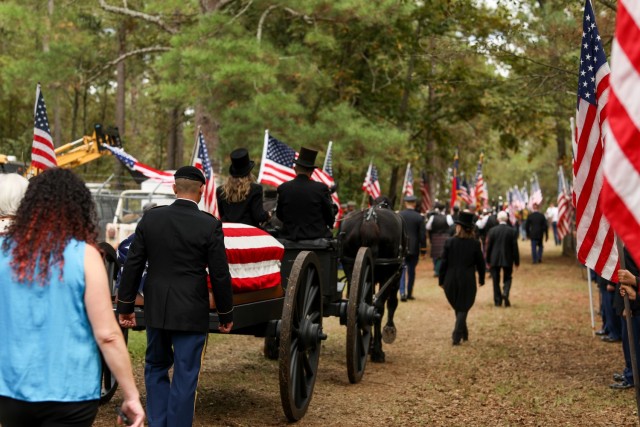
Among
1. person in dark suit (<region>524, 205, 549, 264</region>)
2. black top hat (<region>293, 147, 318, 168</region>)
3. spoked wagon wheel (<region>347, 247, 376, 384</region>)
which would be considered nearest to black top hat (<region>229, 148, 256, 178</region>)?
black top hat (<region>293, 147, 318, 168</region>)

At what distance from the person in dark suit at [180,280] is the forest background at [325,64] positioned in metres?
8.72

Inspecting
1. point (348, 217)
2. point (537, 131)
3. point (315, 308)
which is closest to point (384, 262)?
point (348, 217)

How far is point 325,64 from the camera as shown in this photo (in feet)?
92.8

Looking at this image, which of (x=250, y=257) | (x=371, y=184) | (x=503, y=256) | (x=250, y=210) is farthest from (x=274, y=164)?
(x=371, y=184)

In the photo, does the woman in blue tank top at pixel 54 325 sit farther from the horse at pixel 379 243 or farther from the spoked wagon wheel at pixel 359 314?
the horse at pixel 379 243

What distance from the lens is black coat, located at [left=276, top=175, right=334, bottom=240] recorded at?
943cm

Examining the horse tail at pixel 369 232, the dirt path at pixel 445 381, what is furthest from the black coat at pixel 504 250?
the horse tail at pixel 369 232

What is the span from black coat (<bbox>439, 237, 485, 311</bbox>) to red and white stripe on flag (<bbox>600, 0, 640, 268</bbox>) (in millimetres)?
9976

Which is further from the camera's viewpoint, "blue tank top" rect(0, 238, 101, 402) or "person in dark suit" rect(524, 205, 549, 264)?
"person in dark suit" rect(524, 205, 549, 264)

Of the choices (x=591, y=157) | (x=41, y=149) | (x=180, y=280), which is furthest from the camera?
(x=41, y=149)

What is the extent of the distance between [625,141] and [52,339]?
255 centimetres

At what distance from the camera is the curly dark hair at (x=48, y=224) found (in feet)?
12.6

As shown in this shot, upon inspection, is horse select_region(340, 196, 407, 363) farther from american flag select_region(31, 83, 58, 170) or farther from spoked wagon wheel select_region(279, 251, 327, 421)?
american flag select_region(31, 83, 58, 170)

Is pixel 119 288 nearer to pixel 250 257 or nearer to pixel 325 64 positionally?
pixel 250 257
